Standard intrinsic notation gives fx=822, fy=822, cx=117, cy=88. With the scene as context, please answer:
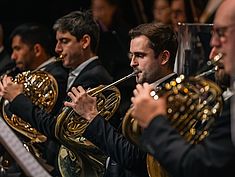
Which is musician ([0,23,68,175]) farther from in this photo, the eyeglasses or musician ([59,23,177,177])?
the eyeglasses

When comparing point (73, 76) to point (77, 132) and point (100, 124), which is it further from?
point (100, 124)

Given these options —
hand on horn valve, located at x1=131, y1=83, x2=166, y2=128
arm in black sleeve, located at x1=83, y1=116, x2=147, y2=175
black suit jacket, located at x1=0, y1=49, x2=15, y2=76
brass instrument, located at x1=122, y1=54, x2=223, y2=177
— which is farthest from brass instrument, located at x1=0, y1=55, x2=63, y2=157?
hand on horn valve, located at x1=131, y1=83, x2=166, y2=128

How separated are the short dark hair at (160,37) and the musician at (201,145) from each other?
1.12 m

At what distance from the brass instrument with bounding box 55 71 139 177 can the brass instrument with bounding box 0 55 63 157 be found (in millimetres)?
365

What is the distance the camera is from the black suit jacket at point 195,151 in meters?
2.63

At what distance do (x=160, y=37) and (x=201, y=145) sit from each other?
1.21 metres

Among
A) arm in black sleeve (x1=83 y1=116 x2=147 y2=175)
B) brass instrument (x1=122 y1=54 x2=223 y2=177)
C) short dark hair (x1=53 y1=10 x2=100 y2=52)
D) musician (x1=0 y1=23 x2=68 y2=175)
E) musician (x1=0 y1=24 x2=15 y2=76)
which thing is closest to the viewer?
brass instrument (x1=122 y1=54 x2=223 y2=177)

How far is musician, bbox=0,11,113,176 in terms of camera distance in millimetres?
4227

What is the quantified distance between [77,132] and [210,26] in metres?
0.82

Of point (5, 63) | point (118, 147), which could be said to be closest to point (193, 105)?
point (118, 147)

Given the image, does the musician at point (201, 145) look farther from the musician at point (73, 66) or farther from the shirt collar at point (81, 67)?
the shirt collar at point (81, 67)

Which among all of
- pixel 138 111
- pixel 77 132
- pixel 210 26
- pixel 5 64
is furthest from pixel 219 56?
pixel 5 64

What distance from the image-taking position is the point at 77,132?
400cm

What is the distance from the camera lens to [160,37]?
3865 millimetres
